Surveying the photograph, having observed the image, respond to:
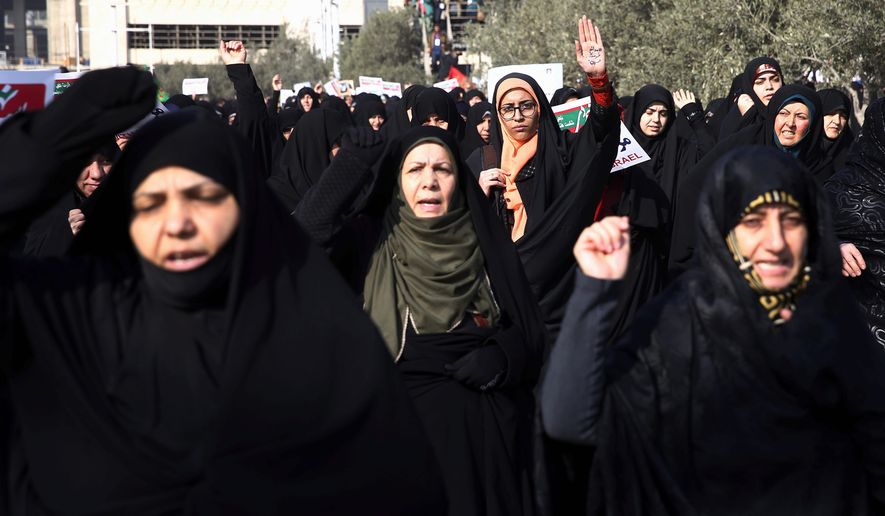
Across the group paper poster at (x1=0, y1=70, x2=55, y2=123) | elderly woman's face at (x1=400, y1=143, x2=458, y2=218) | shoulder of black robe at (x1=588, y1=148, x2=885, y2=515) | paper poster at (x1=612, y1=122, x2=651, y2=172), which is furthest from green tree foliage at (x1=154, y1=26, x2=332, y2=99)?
shoulder of black robe at (x1=588, y1=148, x2=885, y2=515)

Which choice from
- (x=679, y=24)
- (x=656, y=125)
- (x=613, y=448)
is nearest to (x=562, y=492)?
(x=613, y=448)

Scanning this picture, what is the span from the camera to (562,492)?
3105 mm

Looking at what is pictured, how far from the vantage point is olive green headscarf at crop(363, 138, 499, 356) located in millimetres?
4238

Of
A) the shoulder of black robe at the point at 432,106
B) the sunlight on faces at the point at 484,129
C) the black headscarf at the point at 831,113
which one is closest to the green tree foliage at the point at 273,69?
the sunlight on faces at the point at 484,129

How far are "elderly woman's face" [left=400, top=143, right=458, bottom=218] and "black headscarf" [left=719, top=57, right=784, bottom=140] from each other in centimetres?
566

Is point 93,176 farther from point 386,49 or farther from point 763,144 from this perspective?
point 386,49

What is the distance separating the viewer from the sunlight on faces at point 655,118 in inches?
380

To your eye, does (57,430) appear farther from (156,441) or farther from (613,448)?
(613,448)

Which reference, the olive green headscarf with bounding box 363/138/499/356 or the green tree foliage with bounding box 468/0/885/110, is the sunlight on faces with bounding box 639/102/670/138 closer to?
the olive green headscarf with bounding box 363/138/499/356

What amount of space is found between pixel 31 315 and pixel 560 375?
3.36ft

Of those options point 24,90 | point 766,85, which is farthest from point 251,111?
point 24,90

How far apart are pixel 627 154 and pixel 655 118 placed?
101 inches

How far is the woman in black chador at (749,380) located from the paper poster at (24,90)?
1609 mm

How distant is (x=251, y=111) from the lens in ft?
28.1
